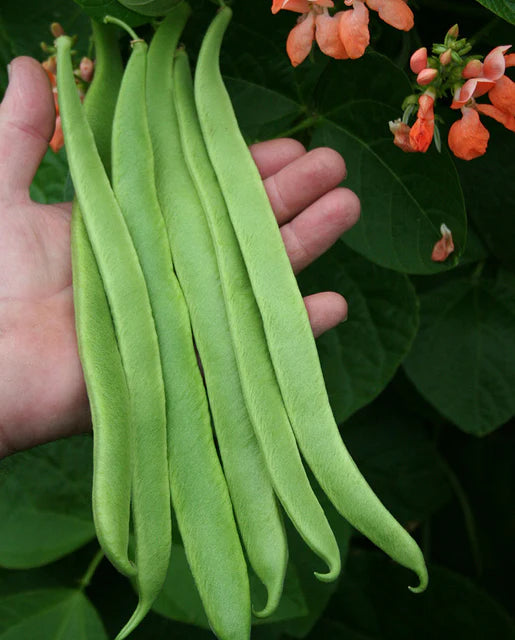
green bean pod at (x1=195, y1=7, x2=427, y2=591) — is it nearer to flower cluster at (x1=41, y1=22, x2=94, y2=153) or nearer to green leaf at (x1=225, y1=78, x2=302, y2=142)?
green leaf at (x1=225, y1=78, x2=302, y2=142)

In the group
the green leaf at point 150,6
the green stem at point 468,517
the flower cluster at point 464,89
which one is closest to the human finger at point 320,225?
the flower cluster at point 464,89

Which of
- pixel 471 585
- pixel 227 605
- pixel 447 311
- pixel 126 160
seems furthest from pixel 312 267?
pixel 471 585

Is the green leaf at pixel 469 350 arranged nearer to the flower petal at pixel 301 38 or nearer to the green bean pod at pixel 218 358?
the green bean pod at pixel 218 358

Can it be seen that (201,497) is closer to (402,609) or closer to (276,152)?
(276,152)

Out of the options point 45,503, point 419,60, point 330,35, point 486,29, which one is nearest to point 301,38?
point 330,35

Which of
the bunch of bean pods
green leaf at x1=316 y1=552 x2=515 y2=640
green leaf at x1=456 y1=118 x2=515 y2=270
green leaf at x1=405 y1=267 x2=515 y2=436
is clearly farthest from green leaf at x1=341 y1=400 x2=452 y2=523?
the bunch of bean pods

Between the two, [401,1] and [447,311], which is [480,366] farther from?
[401,1]
